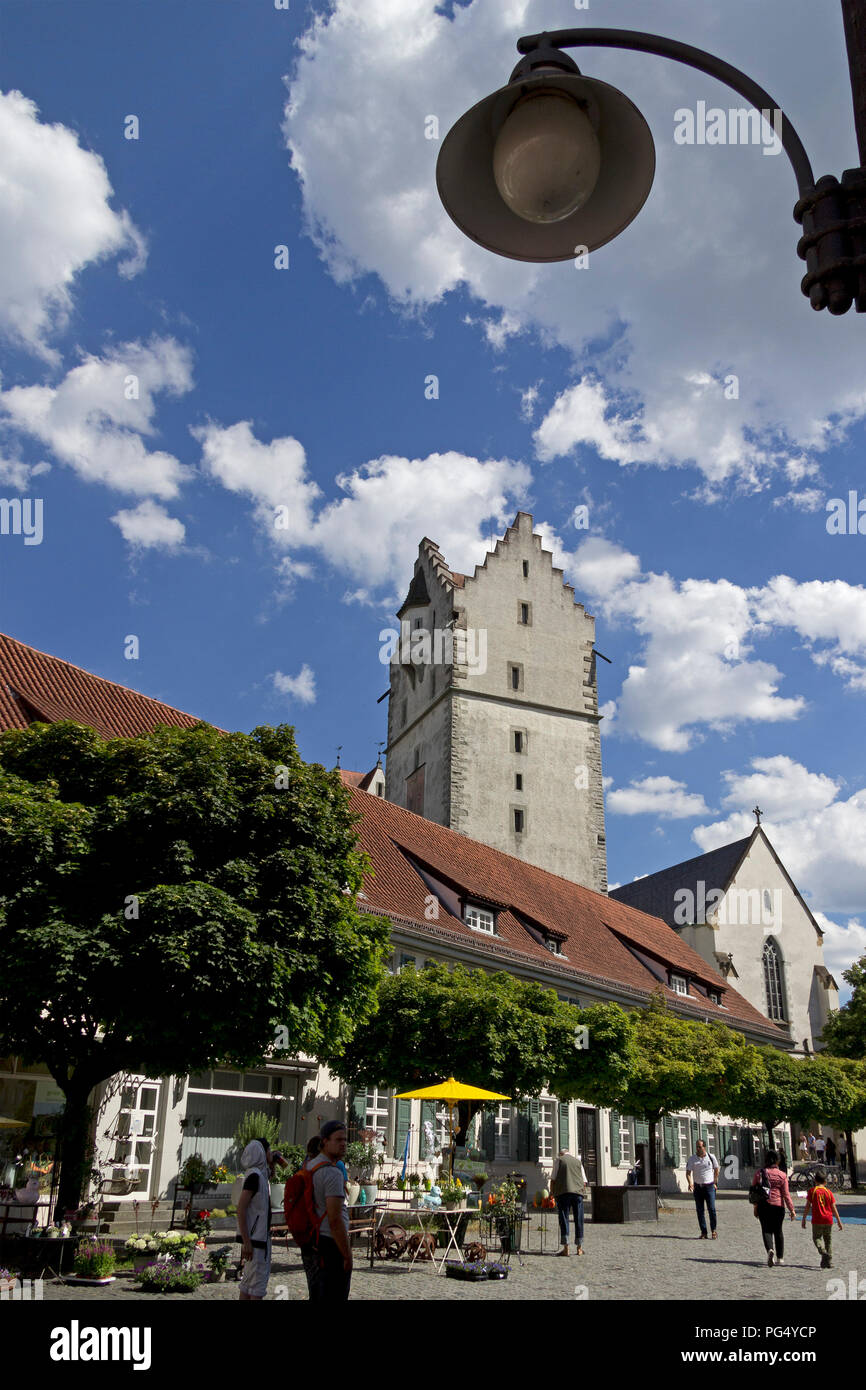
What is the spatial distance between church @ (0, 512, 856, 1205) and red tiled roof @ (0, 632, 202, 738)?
7cm

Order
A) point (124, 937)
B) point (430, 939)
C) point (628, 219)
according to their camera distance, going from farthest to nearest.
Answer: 1. point (430, 939)
2. point (124, 937)
3. point (628, 219)

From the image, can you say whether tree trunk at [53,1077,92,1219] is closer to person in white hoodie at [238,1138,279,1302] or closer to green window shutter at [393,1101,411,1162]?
person in white hoodie at [238,1138,279,1302]

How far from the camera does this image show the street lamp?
11.1 feet

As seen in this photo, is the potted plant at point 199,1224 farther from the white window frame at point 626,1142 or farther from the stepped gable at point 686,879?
the stepped gable at point 686,879

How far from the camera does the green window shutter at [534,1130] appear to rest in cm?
2795

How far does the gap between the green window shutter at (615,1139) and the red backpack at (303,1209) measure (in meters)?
26.1

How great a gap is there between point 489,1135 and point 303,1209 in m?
20.9

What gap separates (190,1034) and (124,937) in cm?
155

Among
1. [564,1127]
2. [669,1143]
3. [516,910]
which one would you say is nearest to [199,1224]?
[564,1127]

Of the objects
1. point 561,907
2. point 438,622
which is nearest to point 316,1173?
point 561,907

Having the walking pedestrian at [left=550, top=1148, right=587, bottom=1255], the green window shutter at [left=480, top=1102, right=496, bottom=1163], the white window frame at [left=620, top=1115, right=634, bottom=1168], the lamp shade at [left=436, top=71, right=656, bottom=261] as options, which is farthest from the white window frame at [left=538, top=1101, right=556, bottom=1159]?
the lamp shade at [left=436, top=71, right=656, bottom=261]

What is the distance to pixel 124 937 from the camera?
13023 mm

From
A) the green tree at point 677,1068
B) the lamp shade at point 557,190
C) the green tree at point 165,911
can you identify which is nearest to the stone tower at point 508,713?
the green tree at point 677,1068

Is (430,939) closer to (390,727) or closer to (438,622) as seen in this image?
(438,622)
